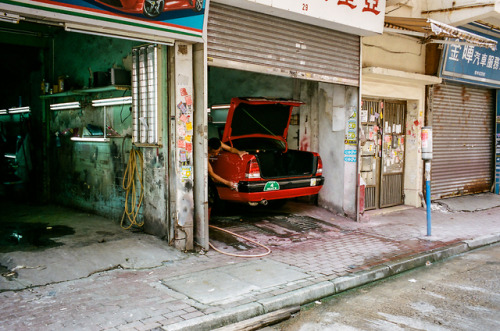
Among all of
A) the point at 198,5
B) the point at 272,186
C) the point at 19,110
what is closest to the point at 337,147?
the point at 272,186

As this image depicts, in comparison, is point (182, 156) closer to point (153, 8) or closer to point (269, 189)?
point (153, 8)

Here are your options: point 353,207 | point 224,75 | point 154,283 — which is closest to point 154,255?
point 154,283

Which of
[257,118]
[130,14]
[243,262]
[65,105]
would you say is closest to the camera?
[130,14]

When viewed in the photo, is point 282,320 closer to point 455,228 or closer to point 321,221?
point 321,221

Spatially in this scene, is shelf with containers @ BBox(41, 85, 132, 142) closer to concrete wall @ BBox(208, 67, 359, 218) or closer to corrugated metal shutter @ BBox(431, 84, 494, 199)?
concrete wall @ BBox(208, 67, 359, 218)

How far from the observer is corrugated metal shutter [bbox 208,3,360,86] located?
6.64 meters

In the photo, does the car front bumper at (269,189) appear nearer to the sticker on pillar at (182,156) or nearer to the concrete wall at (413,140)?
the sticker on pillar at (182,156)

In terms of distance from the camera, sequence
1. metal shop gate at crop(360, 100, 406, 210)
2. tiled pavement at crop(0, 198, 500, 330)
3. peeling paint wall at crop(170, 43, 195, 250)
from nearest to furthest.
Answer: tiled pavement at crop(0, 198, 500, 330) → peeling paint wall at crop(170, 43, 195, 250) → metal shop gate at crop(360, 100, 406, 210)

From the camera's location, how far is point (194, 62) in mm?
6523

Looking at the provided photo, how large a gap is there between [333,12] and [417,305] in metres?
5.19

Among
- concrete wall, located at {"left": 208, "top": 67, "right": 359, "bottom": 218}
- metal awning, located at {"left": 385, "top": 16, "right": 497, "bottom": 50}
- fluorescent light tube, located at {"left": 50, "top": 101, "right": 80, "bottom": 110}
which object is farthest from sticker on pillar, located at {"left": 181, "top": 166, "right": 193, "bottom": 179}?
metal awning, located at {"left": 385, "top": 16, "right": 497, "bottom": 50}

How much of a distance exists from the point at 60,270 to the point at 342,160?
19.5 feet

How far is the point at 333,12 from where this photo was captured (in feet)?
25.5

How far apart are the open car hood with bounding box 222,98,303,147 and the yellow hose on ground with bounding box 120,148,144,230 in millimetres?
2126
